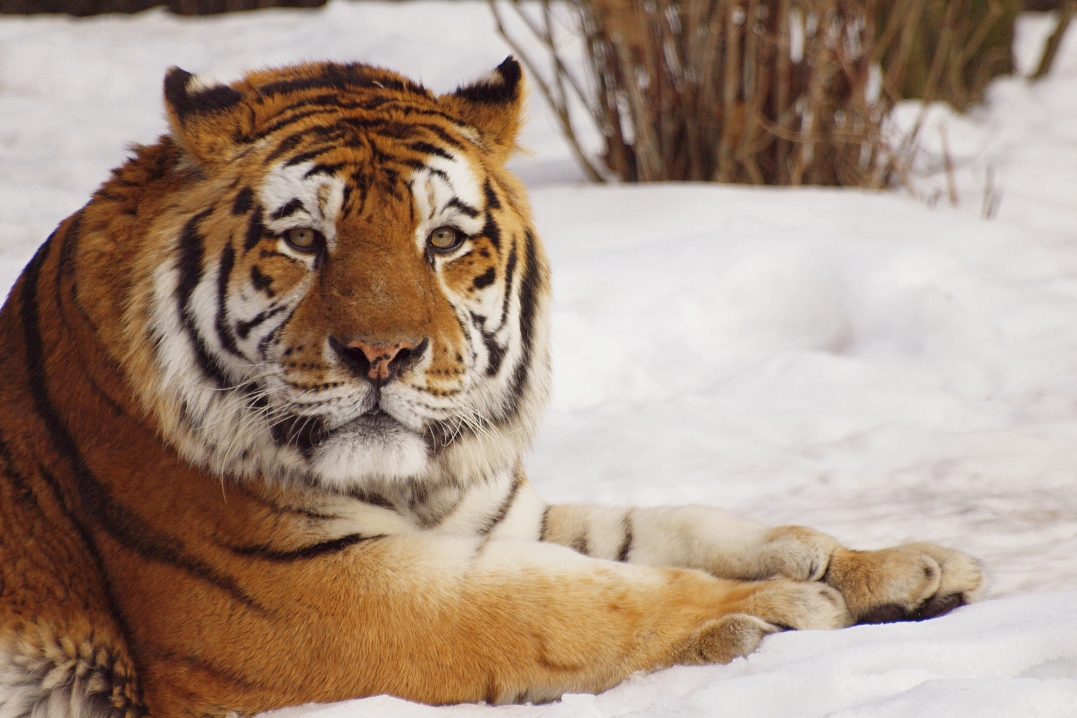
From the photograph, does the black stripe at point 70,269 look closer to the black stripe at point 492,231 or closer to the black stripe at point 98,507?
the black stripe at point 98,507

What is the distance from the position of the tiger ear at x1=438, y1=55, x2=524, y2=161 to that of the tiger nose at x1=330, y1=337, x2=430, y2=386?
50cm

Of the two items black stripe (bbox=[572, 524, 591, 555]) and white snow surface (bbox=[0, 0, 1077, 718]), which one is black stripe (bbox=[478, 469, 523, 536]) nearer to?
black stripe (bbox=[572, 524, 591, 555])

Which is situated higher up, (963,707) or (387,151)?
(387,151)

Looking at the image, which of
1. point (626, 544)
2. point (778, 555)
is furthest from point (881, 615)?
point (626, 544)

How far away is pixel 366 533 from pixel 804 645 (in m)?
0.65

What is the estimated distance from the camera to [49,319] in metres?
1.63

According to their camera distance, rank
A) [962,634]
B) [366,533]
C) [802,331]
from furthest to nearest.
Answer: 1. [802,331]
2. [366,533]
3. [962,634]

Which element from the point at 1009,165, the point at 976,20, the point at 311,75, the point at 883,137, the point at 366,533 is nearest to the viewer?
the point at 366,533

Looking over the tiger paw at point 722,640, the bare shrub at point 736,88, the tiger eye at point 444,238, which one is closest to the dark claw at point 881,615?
the tiger paw at point 722,640

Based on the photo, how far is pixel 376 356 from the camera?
1.45 m

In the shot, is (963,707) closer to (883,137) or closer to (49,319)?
(49,319)

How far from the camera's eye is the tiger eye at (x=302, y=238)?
60.7 inches

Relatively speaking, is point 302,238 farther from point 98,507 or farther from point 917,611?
point 917,611

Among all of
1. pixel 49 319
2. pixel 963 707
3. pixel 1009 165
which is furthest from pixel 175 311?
pixel 1009 165
